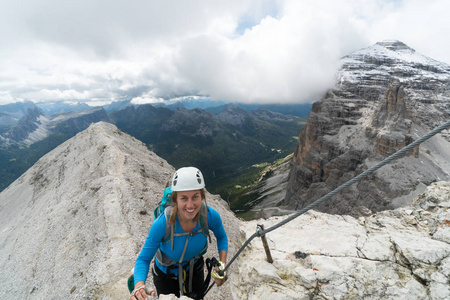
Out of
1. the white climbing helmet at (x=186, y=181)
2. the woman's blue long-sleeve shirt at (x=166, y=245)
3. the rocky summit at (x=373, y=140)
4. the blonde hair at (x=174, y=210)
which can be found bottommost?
the rocky summit at (x=373, y=140)

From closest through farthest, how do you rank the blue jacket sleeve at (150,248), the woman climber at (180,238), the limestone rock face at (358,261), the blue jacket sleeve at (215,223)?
the blue jacket sleeve at (150,248) → the woman climber at (180,238) → the limestone rock face at (358,261) → the blue jacket sleeve at (215,223)

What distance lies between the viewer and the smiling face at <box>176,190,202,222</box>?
5.45 meters

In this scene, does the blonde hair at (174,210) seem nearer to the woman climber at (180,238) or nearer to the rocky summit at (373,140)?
the woman climber at (180,238)

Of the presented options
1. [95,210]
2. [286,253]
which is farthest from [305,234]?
[95,210]

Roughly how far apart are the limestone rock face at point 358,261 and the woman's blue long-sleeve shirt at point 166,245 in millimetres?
1857

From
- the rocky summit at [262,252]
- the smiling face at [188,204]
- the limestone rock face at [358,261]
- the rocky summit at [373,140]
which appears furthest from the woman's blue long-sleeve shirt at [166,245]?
the rocky summit at [373,140]

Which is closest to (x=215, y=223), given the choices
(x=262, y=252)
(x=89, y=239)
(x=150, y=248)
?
(x=150, y=248)

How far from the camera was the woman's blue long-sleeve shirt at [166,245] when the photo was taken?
17.5 feet

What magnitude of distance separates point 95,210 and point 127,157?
1079 cm

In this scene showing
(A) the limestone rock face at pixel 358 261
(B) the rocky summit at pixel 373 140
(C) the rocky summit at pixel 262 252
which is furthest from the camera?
(B) the rocky summit at pixel 373 140

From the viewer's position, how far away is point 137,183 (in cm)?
1942

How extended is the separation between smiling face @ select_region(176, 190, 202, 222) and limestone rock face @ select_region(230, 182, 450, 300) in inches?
128

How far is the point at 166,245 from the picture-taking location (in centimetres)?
587

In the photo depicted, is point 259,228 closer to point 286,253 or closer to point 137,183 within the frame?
point 286,253
